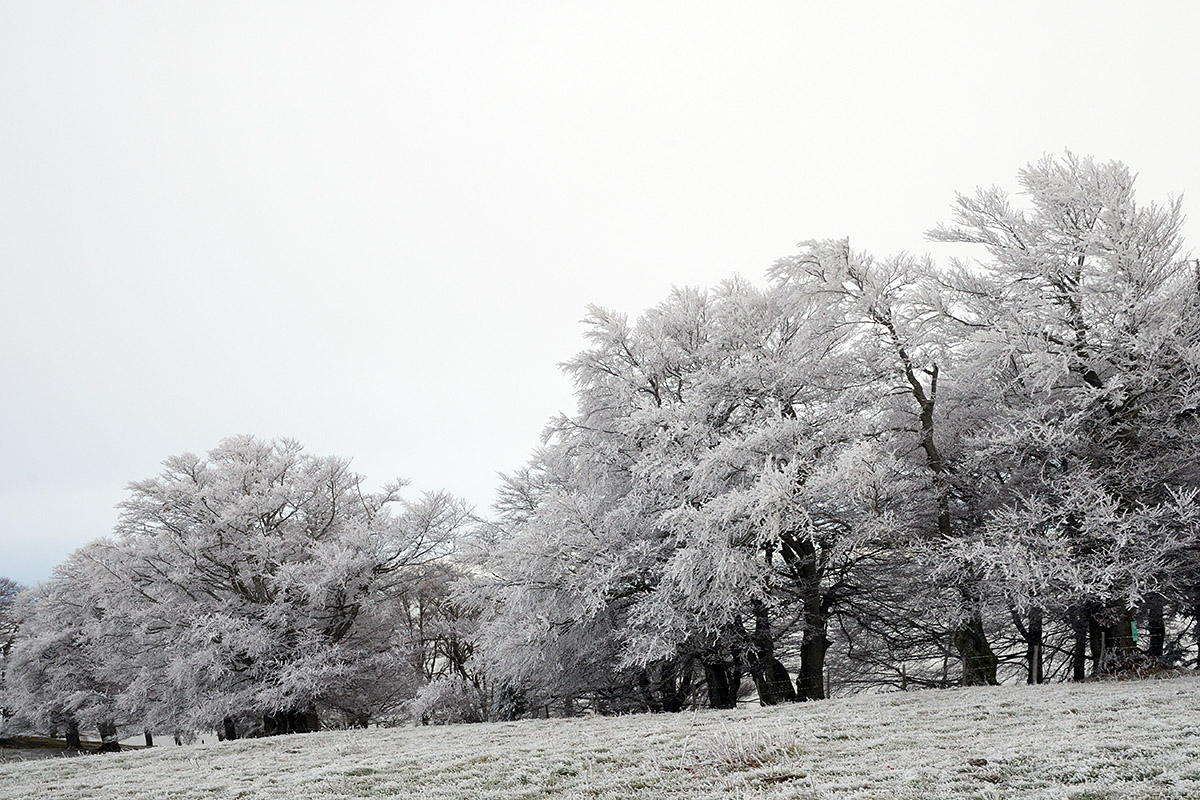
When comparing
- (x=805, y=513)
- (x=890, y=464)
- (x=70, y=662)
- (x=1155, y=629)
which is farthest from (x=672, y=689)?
(x=70, y=662)

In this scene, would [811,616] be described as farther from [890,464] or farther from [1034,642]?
[1034,642]

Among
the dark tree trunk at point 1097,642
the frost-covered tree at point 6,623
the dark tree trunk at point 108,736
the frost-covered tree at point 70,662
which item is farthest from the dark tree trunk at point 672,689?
the frost-covered tree at point 6,623

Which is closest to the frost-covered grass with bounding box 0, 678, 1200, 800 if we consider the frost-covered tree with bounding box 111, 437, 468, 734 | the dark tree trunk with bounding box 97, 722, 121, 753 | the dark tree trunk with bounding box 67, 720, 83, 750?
the frost-covered tree with bounding box 111, 437, 468, 734

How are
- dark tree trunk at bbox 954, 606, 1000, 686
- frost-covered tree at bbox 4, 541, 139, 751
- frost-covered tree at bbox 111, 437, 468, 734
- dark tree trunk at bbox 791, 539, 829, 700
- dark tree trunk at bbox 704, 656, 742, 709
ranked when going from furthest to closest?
frost-covered tree at bbox 4, 541, 139, 751 < frost-covered tree at bbox 111, 437, 468, 734 < dark tree trunk at bbox 704, 656, 742, 709 < dark tree trunk at bbox 791, 539, 829, 700 < dark tree trunk at bbox 954, 606, 1000, 686

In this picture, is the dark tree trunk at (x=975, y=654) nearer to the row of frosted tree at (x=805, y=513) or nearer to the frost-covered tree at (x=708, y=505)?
the row of frosted tree at (x=805, y=513)

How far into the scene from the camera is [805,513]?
13.6 metres

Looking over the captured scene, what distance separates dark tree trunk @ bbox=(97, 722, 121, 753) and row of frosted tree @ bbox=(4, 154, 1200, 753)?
8.33m

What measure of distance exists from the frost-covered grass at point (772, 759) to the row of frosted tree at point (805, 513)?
325 cm

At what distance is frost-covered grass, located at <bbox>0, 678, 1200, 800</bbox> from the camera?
18.8ft

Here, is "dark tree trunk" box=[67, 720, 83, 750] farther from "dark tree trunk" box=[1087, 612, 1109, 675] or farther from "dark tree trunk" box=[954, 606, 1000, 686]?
"dark tree trunk" box=[1087, 612, 1109, 675]

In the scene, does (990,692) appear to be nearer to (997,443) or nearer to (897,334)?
(997,443)

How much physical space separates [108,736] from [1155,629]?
39.1m

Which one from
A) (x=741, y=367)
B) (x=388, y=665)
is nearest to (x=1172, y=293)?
(x=741, y=367)

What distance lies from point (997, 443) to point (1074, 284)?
153 inches
